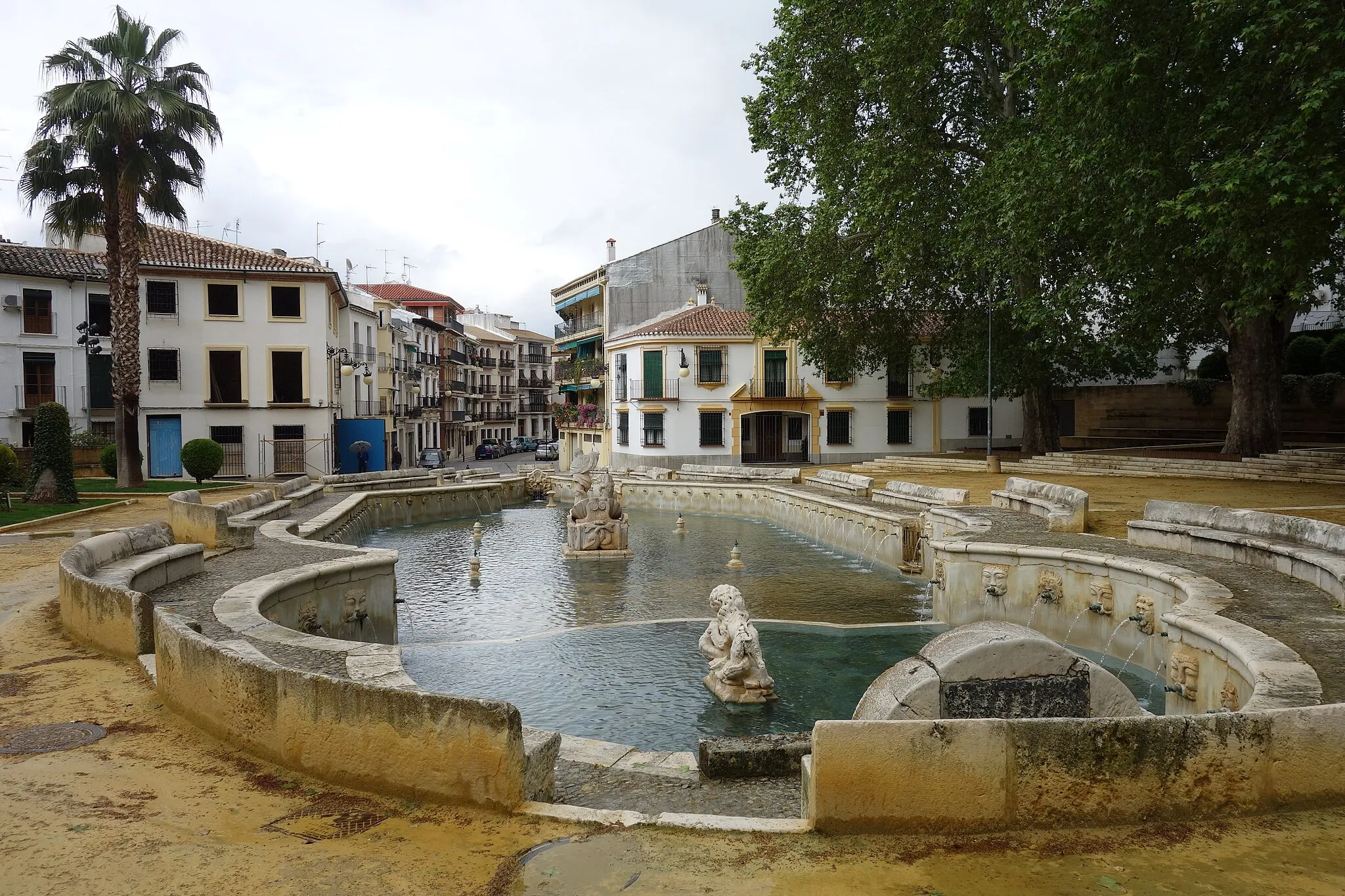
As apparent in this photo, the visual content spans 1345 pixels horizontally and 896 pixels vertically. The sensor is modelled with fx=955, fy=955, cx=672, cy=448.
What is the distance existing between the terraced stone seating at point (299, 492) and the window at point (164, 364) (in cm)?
1057

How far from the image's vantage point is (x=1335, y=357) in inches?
1468

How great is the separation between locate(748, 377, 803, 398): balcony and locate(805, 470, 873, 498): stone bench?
11230mm

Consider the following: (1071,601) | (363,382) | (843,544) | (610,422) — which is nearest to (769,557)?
(843,544)

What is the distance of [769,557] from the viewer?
22.1m

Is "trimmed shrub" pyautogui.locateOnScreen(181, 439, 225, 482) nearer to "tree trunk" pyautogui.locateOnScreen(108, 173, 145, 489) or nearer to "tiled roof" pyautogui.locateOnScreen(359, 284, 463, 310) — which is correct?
"tree trunk" pyautogui.locateOnScreen(108, 173, 145, 489)

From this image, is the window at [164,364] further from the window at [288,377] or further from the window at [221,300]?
the window at [288,377]

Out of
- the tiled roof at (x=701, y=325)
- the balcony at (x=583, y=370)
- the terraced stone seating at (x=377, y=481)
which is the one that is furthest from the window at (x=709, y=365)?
the terraced stone seating at (x=377, y=481)

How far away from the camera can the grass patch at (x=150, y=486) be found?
2705 centimetres

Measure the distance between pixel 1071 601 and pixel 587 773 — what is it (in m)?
8.96

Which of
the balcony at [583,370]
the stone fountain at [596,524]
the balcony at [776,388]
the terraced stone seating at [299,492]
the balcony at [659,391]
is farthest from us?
the balcony at [583,370]

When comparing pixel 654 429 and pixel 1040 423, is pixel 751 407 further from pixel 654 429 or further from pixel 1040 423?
pixel 1040 423

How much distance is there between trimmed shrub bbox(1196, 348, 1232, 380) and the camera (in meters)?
41.7

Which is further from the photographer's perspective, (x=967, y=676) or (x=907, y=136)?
(x=907, y=136)

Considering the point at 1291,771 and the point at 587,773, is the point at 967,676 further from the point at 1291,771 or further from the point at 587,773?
the point at 587,773
